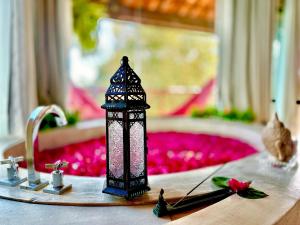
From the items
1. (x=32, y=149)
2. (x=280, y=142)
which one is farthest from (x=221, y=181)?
(x=32, y=149)

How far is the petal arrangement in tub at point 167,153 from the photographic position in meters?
1.97

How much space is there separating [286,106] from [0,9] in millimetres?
2744

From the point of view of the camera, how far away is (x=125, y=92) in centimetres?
119

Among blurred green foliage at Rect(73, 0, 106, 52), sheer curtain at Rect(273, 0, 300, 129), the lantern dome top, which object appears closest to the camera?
the lantern dome top

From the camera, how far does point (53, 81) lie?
2.94 metres

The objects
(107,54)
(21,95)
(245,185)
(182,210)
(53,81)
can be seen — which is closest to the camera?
(182,210)

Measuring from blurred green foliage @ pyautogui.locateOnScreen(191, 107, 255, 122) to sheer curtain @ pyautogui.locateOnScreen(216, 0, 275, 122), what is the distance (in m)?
0.09

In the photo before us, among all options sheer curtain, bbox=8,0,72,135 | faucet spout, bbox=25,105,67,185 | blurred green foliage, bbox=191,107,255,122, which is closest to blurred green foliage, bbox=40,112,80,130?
sheer curtain, bbox=8,0,72,135

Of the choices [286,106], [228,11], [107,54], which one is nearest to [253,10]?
[228,11]

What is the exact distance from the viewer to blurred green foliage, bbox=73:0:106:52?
3.80 metres

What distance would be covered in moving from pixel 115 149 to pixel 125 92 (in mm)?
234

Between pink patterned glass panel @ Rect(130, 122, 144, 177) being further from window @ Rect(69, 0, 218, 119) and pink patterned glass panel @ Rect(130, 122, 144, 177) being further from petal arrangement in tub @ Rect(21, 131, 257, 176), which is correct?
window @ Rect(69, 0, 218, 119)

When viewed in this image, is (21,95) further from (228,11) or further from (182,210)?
(228,11)

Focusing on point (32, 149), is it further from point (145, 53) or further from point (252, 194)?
point (145, 53)
